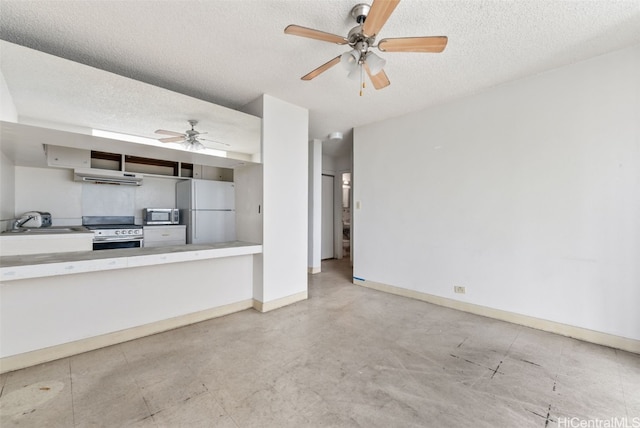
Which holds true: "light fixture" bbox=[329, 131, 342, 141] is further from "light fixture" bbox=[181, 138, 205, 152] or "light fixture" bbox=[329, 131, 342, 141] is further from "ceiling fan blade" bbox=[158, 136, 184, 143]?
"ceiling fan blade" bbox=[158, 136, 184, 143]

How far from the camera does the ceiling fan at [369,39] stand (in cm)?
156

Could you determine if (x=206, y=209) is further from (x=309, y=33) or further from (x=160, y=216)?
(x=309, y=33)

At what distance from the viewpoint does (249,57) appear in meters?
2.45

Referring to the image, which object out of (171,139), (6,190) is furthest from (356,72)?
(6,190)

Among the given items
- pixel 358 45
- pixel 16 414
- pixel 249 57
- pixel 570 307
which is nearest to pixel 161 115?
pixel 249 57

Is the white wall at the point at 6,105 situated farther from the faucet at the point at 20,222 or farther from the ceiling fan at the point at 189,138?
the faucet at the point at 20,222

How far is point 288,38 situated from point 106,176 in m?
3.81

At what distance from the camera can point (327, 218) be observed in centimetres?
659

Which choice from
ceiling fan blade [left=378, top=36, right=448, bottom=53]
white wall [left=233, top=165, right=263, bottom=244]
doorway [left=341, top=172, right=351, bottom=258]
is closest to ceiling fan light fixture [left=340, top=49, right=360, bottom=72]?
ceiling fan blade [left=378, top=36, right=448, bottom=53]

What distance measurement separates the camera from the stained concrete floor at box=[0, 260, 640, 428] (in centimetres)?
161

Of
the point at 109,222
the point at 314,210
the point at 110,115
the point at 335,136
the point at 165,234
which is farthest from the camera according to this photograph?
the point at 314,210

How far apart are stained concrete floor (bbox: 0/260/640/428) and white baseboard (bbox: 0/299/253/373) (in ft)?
0.25

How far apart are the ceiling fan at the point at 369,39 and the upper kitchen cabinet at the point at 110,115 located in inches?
59.6

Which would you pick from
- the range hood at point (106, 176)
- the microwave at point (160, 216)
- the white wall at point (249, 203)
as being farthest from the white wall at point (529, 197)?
the range hood at point (106, 176)
